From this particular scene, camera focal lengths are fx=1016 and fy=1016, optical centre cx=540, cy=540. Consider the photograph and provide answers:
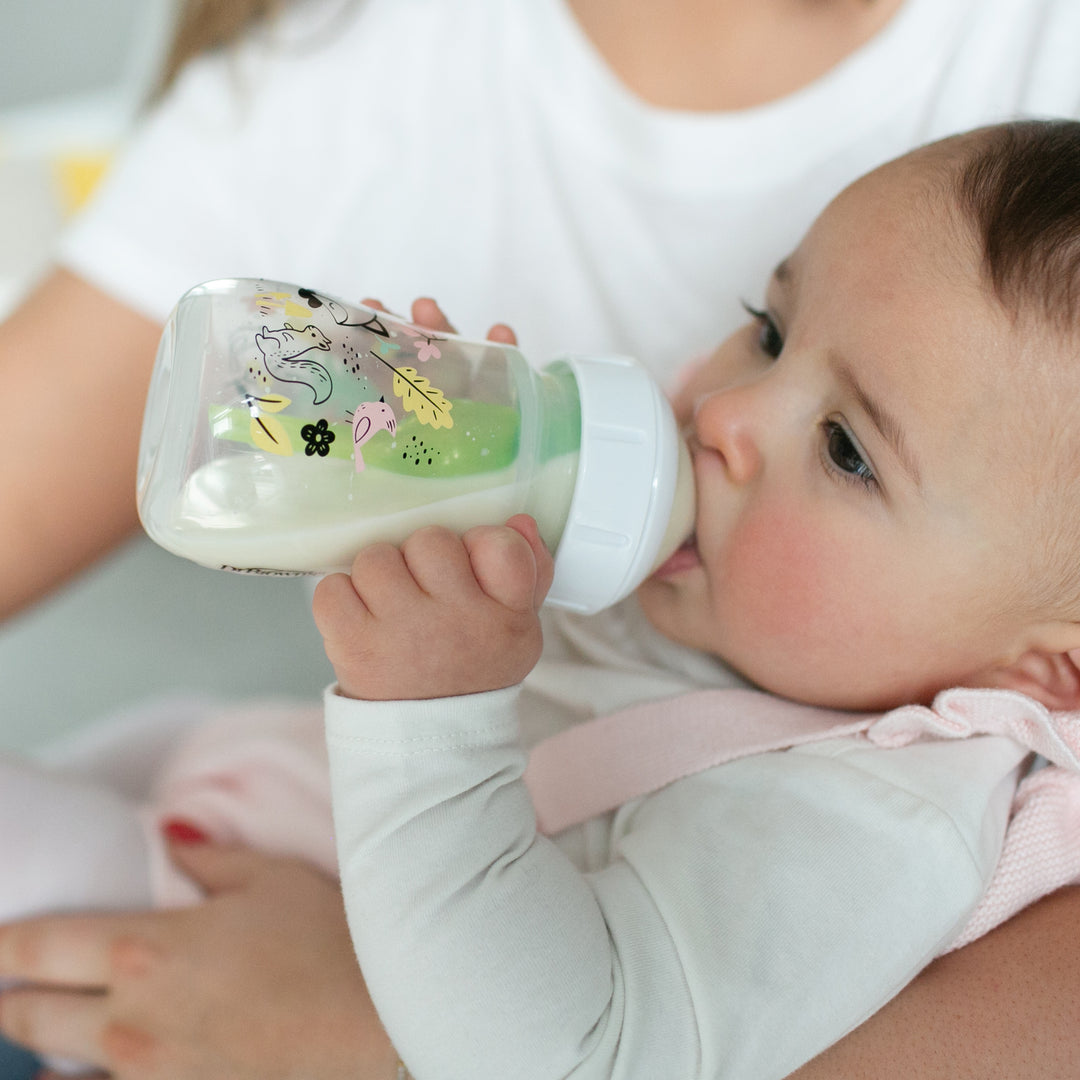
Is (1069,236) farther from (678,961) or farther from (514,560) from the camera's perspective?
(678,961)

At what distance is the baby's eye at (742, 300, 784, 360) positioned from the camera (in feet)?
3.00

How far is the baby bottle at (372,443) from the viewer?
2.09ft

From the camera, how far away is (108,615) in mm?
1838

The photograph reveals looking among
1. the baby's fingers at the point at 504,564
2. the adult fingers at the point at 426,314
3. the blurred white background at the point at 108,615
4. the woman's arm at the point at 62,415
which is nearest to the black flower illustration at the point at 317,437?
the baby's fingers at the point at 504,564

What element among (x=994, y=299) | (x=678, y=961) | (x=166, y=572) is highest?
(x=994, y=299)

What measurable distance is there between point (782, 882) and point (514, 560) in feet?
0.99

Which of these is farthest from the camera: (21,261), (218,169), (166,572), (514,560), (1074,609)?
(21,261)

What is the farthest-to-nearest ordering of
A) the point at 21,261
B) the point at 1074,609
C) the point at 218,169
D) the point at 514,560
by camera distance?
the point at 21,261, the point at 218,169, the point at 1074,609, the point at 514,560

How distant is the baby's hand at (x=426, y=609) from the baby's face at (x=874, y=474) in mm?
234

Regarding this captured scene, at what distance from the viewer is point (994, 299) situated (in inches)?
29.3

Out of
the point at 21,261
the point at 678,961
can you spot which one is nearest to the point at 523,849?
the point at 678,961

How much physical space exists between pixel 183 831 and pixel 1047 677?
845mm

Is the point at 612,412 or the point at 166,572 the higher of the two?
the point at 612,412

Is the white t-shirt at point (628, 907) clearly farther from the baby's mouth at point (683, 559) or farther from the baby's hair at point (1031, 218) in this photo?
the baby's hair at point (1031, 218)
